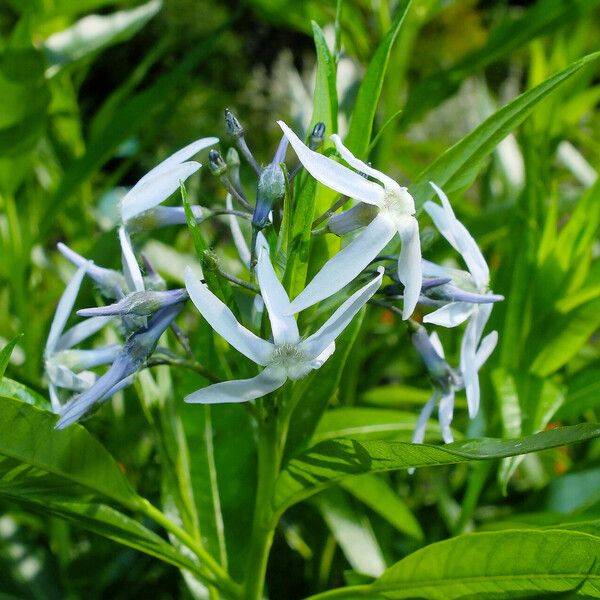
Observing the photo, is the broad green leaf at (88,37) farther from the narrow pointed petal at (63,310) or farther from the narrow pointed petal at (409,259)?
the narrow pointed petal at (409,259)

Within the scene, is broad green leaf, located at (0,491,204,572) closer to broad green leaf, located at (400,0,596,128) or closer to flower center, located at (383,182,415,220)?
flower center, located at (383,182,415,220)

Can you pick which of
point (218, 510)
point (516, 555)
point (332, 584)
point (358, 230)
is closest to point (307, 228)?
point (358, 230)

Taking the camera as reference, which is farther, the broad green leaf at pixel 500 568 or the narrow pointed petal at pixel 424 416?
the narrow pointed petal at pixel 424 416

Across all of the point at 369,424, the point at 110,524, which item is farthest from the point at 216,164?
the point at 369,424

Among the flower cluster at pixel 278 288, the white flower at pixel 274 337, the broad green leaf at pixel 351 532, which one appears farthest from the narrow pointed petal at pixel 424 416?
the broad green leaf at pixel 351 532

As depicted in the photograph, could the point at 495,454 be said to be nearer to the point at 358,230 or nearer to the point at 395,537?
the point at 358,230

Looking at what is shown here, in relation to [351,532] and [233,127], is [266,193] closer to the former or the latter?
[233,127]
